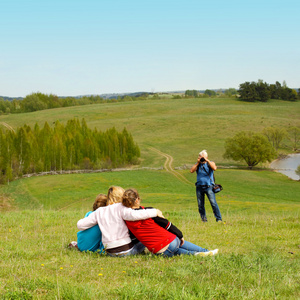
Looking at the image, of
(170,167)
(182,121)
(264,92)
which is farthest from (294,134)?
(264,92)

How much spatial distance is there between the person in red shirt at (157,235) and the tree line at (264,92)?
15712 cm

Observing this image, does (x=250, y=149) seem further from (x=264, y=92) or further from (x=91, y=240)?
(x=264, y=92)

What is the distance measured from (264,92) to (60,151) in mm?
112649

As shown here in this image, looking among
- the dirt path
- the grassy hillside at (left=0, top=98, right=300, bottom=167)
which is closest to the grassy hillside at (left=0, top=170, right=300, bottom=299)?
the dirt path

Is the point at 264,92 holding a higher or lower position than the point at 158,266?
higher

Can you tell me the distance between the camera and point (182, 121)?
118750 millimetres

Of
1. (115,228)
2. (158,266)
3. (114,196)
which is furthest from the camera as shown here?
(114,196)

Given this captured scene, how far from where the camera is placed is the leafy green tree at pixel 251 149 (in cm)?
7200

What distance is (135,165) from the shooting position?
79.7 m

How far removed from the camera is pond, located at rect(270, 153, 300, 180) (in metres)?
68.9

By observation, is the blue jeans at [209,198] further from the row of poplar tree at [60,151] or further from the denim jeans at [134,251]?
the row of poplar tree at [60,151]

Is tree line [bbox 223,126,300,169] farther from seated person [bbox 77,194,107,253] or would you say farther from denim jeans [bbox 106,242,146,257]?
seated person [bbox 77,194,107,253]

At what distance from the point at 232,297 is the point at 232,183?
54.1 m

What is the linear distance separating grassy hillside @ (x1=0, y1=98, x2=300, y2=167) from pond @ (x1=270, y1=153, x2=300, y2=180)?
1118cm
